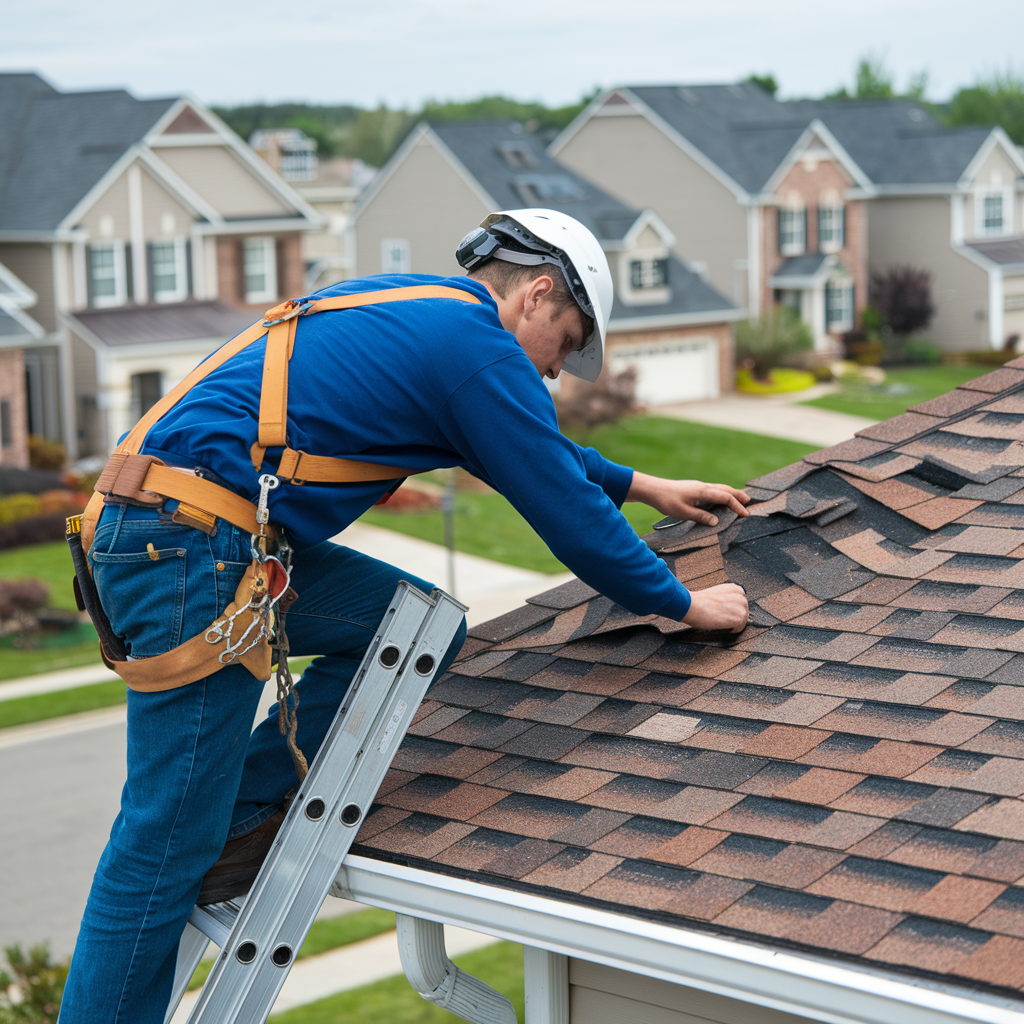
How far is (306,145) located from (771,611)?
6171 cm

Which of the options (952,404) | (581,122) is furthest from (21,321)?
(952,404)

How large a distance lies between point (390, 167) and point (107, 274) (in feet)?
40.4

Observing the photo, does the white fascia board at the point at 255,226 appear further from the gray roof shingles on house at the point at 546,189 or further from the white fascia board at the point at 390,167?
the white fascia board at the point at 390,167

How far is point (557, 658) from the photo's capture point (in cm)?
432

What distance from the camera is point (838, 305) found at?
160ft

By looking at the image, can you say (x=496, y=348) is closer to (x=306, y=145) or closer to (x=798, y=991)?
(x=798, y=991)

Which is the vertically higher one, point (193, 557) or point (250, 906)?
point (193, 557)

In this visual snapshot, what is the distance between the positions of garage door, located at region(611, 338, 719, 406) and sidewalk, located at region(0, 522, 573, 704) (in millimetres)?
15112

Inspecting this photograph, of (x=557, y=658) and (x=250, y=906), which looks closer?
(x=250, y=906)

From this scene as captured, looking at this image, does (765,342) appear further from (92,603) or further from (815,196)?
(92,603)

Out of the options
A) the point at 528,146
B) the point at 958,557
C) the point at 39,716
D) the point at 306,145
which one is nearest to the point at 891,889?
the point at 958,557

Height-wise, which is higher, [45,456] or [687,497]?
[687,497]

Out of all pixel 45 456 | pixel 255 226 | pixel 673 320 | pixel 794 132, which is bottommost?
pixel 45 456

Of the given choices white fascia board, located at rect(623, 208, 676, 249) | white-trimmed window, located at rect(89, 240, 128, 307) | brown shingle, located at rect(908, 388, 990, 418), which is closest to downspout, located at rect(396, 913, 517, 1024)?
brown shingle, located at rect(908, 388, 990, 418)
